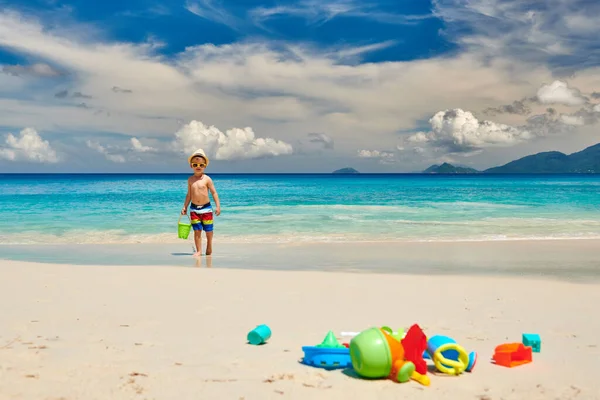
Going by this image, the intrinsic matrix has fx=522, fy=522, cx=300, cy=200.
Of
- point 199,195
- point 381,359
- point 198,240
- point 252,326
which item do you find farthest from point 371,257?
point 381,359

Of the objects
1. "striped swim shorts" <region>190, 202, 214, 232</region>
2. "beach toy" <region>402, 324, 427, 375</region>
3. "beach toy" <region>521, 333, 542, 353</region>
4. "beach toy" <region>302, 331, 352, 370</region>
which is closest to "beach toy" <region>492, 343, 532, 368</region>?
"beach toy" <region>521, 333, 542, 353</region>

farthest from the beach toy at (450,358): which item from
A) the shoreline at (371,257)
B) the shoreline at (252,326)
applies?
the shoreline at (371,257)

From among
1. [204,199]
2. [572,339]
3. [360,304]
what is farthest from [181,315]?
[204,199]

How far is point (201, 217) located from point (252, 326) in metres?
5.84

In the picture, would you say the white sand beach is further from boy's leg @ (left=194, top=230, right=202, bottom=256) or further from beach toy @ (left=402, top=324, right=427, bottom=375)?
boy's leg @ (left=194, top=230, right=202, bottom=256)

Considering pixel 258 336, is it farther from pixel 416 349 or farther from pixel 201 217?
pixel 201 217

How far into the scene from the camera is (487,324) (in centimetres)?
553

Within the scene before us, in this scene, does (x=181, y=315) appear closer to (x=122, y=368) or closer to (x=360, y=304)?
(x=122, y=368)

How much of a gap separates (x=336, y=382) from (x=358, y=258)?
7.12 meters

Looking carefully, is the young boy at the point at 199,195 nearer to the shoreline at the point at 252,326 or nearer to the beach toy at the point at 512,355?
the shoreline at the point at 252,326

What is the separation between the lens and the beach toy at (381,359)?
3807mm

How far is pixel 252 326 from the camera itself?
5.40 meters

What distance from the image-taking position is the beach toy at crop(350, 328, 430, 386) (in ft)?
12.5

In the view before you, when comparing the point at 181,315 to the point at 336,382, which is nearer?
the point at 336,382
